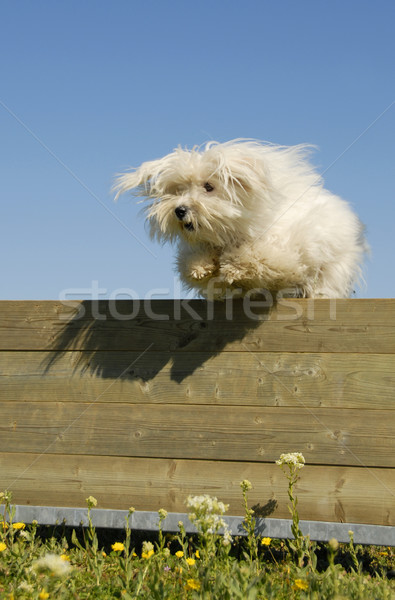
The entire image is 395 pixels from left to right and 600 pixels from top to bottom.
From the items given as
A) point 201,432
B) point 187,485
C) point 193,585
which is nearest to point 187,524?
point 187,485

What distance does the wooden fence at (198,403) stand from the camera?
283cm

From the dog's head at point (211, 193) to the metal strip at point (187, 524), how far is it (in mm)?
1405

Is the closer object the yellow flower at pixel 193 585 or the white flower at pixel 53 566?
the white flower at pixel 53 566

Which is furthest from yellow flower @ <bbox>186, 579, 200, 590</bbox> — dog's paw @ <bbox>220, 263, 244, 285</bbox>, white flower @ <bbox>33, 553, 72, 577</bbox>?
dog's paw @ <bbox>220, 263, 244, 285</bbox>

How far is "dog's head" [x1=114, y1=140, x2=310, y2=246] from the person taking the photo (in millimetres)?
2994

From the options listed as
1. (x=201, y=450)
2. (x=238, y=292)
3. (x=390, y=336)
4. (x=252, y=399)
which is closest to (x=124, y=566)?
(x=201, y=450)

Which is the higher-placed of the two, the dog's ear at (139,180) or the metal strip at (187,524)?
the dog's ear at (139,180)

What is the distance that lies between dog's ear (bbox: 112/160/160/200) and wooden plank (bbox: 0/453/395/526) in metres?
1.43

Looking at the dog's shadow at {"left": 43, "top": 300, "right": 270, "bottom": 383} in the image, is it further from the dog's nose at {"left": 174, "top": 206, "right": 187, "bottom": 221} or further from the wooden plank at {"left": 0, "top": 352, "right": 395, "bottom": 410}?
the dog's nose at {"left": 174, "top": 206, "right": 187, "bottom": 221}

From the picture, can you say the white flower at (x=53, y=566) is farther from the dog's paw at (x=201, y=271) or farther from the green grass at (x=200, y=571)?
the dog's paw at (x=201, y=271)

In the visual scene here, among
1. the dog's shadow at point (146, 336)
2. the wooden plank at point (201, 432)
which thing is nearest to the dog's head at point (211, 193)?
the dog's shadow at point (146, 336)

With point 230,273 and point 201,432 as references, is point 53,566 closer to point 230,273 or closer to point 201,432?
point 201,432

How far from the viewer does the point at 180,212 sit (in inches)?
117

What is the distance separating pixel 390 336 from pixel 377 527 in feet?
2.92
